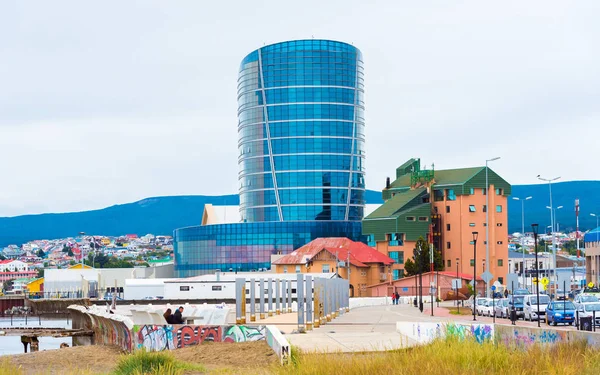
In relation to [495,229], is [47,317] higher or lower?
lower

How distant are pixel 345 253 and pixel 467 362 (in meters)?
124

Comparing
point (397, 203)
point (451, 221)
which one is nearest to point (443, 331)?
point (451, 221)

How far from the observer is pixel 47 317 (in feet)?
499

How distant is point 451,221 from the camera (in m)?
154

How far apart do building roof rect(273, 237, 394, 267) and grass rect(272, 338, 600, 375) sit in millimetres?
115249

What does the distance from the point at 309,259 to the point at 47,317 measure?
39.4 metres

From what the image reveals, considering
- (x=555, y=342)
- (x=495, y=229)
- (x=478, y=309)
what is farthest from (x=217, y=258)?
(x=555, y=342)

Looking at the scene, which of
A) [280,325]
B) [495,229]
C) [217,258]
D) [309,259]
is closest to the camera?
[280,325]

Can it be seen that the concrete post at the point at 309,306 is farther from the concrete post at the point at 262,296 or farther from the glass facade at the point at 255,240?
the glass facade at the point at 255,240

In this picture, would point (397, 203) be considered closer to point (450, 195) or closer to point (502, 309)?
point (450, 195)

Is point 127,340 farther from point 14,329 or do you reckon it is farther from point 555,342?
point 14,329

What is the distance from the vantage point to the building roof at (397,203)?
155500mm

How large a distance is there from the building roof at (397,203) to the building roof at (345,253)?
23.4 feet

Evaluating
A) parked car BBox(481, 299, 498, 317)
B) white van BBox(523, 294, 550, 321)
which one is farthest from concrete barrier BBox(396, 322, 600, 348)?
parked car BBox(481, 299, 498, 317)
